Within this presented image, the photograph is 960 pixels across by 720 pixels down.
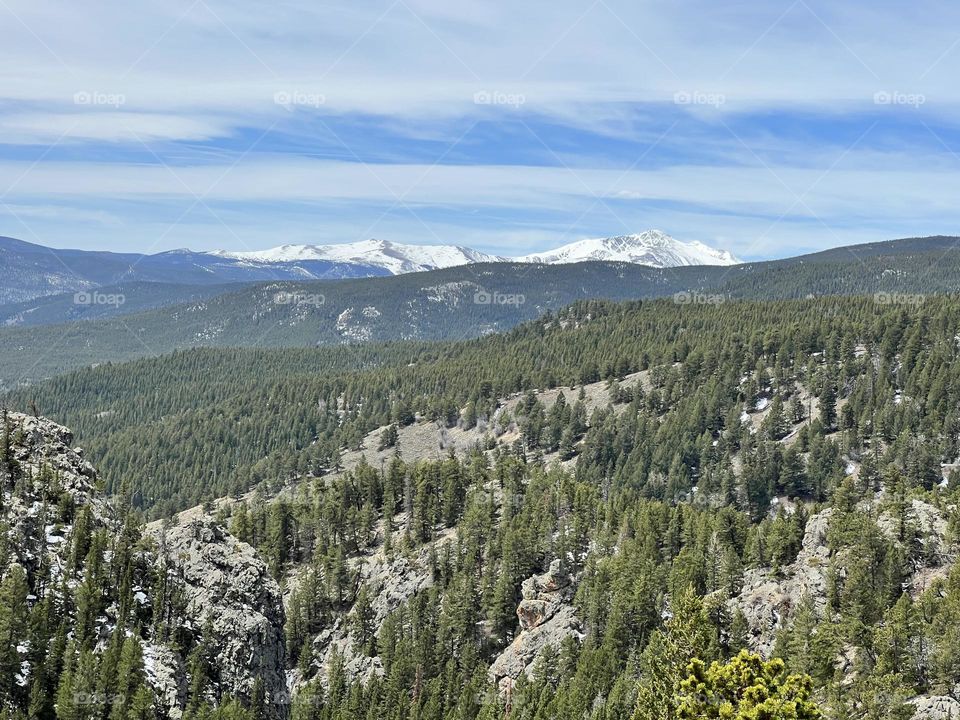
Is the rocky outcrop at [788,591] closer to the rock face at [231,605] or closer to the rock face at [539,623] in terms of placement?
the rock face at [539,623]

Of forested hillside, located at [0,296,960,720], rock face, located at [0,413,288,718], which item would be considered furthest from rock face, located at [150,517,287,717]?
forested hillside, located at [0,296,960,720]

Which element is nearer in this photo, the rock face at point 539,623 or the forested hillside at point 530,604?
the forested hillside at point 530,604

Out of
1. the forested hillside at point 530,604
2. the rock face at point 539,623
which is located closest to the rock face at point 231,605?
the forested hillside at point 530,604

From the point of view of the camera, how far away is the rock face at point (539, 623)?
103875 millimetres

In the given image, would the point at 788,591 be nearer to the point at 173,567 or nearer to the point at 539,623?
the point at 539,623

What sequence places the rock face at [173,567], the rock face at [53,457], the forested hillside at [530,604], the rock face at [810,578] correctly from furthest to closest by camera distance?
the rock face at [810,578] < the rock face at [53,457] < the rock face at [173,567] < the forested hillside at [530,604]

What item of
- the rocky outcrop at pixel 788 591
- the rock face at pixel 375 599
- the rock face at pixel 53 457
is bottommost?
the rock face at pixel 375 599

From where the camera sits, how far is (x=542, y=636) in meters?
106

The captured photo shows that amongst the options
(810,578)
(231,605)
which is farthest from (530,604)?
(231,605)

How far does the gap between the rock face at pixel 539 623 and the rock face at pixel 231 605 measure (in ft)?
105

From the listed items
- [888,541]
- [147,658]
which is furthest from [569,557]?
[147,658]

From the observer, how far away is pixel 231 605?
78.0 meters

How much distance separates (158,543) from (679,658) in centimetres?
4827

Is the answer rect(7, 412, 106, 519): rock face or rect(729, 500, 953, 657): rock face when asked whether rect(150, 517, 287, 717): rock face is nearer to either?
rect(7, 412, 106, 519): rock face
